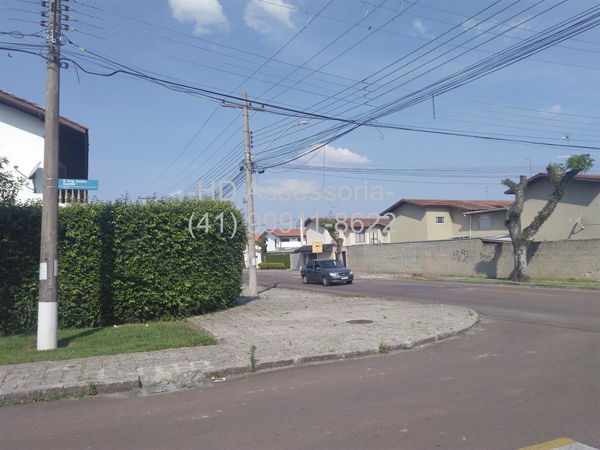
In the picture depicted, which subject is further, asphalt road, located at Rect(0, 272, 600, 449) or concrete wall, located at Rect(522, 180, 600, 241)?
concrete wall, located at Rect(522, 180, 600, 241)

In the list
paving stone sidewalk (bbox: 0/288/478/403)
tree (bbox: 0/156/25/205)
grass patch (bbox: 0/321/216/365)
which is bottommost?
paving stone sidewalk (bbox: 0/288/478/403)

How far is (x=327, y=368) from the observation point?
7.89m

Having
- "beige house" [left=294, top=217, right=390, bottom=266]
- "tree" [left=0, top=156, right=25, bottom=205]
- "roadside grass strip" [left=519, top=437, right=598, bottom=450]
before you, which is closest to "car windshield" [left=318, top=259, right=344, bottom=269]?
"tree" [left=0, top=156, right=25, bottom=205]

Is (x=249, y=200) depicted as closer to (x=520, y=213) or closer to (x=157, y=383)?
(x=157, y=383)

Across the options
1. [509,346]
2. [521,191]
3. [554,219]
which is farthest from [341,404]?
[554,219]

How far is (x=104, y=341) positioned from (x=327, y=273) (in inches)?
803

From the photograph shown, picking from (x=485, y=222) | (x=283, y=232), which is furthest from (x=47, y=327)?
(x=283, y=232)

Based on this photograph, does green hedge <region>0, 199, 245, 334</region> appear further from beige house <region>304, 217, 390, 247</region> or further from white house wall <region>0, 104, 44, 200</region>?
beige house <region>304, 217, 390, 247</region>

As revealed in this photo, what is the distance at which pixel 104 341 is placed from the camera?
9.98 metres

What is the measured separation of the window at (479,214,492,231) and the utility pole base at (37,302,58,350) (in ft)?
121

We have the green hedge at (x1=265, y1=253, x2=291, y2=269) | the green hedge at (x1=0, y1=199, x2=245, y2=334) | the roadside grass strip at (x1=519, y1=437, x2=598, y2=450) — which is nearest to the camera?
the roadside grass strip at (x1=519, y1=437, x2=598, y2=450)

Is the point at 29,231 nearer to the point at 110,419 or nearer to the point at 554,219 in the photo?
the point at 110,419

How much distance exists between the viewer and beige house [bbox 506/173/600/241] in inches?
1206

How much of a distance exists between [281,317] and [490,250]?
22425 mm
